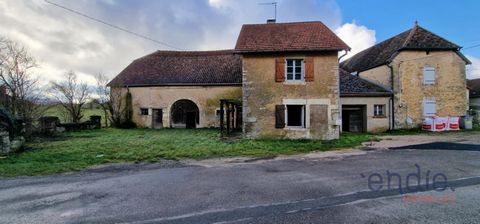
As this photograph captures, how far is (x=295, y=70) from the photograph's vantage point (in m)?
14.4

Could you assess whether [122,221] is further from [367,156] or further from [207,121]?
[207,121]

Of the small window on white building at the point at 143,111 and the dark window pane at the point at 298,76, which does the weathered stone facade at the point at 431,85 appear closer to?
the dark window pane at the point at 298,76

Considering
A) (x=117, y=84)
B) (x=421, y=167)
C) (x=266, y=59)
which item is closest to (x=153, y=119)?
(x=117, y=84)

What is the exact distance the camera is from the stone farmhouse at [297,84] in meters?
14.1

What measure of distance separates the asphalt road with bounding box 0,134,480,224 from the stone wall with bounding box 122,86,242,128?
1498 cm

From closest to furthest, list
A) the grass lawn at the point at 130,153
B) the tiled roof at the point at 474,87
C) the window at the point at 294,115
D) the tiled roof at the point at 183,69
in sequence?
the grass lawn at the point at 130,153
the window at the point at 294,115
the tiled roof at the point at 183,69
the tiled roof at the point at 474,87

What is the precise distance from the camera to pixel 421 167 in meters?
7.89

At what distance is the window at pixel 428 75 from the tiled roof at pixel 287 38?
10.2 metres

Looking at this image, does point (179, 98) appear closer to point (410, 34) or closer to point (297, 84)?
point (297, 84)

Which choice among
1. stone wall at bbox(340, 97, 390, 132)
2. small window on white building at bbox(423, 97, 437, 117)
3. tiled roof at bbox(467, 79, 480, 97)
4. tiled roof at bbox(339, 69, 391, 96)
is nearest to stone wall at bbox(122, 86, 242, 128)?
tiled roof at bbox(339, 69, 391, 96)

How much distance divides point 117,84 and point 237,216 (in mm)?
23807

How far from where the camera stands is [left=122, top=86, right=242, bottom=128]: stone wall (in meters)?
23.6

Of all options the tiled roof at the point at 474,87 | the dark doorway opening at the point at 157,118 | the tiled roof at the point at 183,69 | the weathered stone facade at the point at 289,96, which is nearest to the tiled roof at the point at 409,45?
the weathered stone facade at the point at 289,96

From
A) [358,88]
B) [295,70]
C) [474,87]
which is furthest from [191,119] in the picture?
[474,87]
